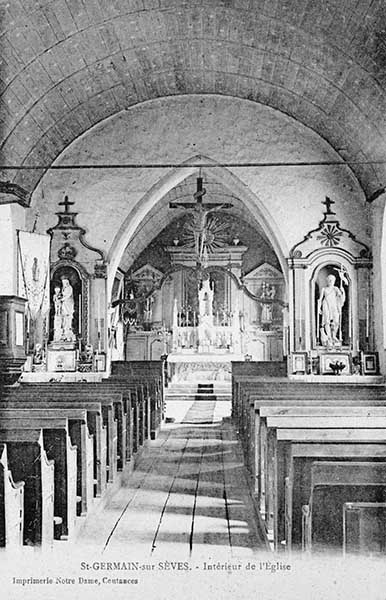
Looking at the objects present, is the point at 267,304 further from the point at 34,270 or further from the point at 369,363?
the point at 34,270

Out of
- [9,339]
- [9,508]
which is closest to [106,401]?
[9,339]

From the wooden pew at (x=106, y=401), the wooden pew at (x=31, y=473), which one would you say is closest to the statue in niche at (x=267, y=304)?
the wooden pew at (x=106, y=401)

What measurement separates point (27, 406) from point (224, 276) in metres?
17.2

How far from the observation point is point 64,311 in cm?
1510

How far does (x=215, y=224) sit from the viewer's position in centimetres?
2291

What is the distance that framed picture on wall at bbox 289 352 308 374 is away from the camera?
14.4 m

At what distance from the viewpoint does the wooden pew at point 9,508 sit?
3408mm

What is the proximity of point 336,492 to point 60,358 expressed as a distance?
11918 millimetres

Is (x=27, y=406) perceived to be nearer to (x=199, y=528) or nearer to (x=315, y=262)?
(x=199, y=528)

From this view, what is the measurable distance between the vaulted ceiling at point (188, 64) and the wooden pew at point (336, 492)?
7.72 metres

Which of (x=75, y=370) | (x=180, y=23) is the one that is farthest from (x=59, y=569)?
(x=75, y=370)

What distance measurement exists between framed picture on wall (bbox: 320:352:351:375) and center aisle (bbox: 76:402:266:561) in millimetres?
5815

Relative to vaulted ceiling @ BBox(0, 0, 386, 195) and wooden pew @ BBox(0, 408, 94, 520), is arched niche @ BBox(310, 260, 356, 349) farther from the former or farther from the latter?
wooden pew @ BBox(0, 408, 94, 520)

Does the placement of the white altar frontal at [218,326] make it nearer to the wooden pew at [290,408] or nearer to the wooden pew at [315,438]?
the wooden pew at [290,408]
